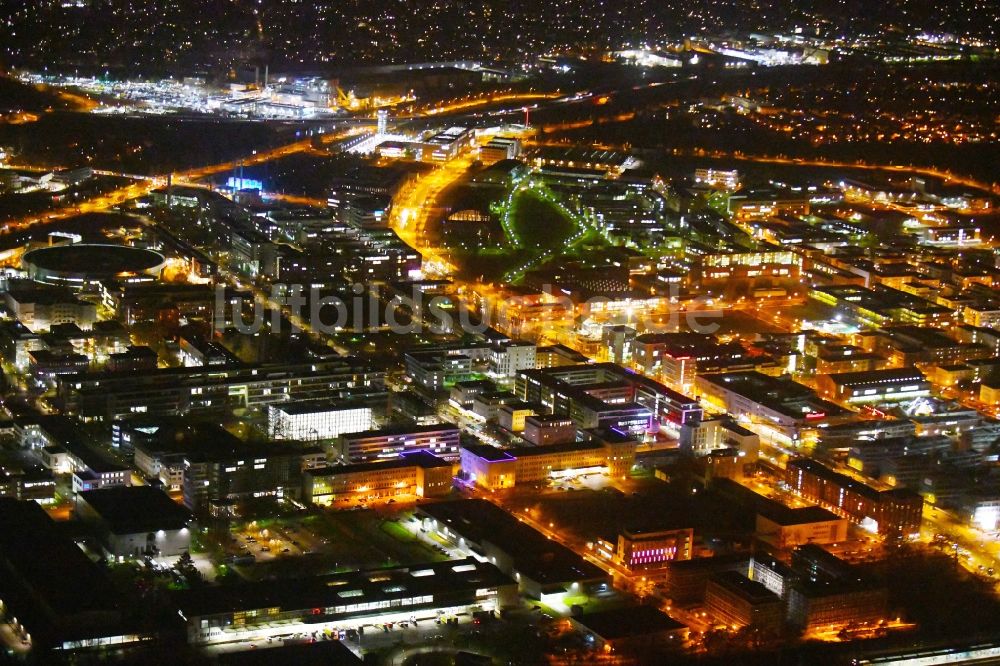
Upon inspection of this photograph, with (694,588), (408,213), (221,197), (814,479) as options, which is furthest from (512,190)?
(694,588)

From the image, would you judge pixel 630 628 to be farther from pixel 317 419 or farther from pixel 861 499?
pixel 317 419

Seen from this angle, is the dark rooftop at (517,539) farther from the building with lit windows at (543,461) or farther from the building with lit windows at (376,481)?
the building with lit windows at (543,461)

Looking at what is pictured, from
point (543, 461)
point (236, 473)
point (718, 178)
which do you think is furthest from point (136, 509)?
point (718, 178)

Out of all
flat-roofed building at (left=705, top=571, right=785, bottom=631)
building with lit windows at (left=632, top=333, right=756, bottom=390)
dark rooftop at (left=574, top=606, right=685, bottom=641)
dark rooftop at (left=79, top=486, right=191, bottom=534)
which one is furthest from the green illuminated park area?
dark rooftop at (left=574, top=606, right=685, bottom=641)

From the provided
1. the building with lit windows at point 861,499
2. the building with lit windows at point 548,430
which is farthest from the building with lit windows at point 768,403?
the building with lit windows at point 548,430

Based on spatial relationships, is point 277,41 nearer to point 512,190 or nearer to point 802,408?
point 512,190

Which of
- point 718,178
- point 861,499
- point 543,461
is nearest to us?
point 861,499
